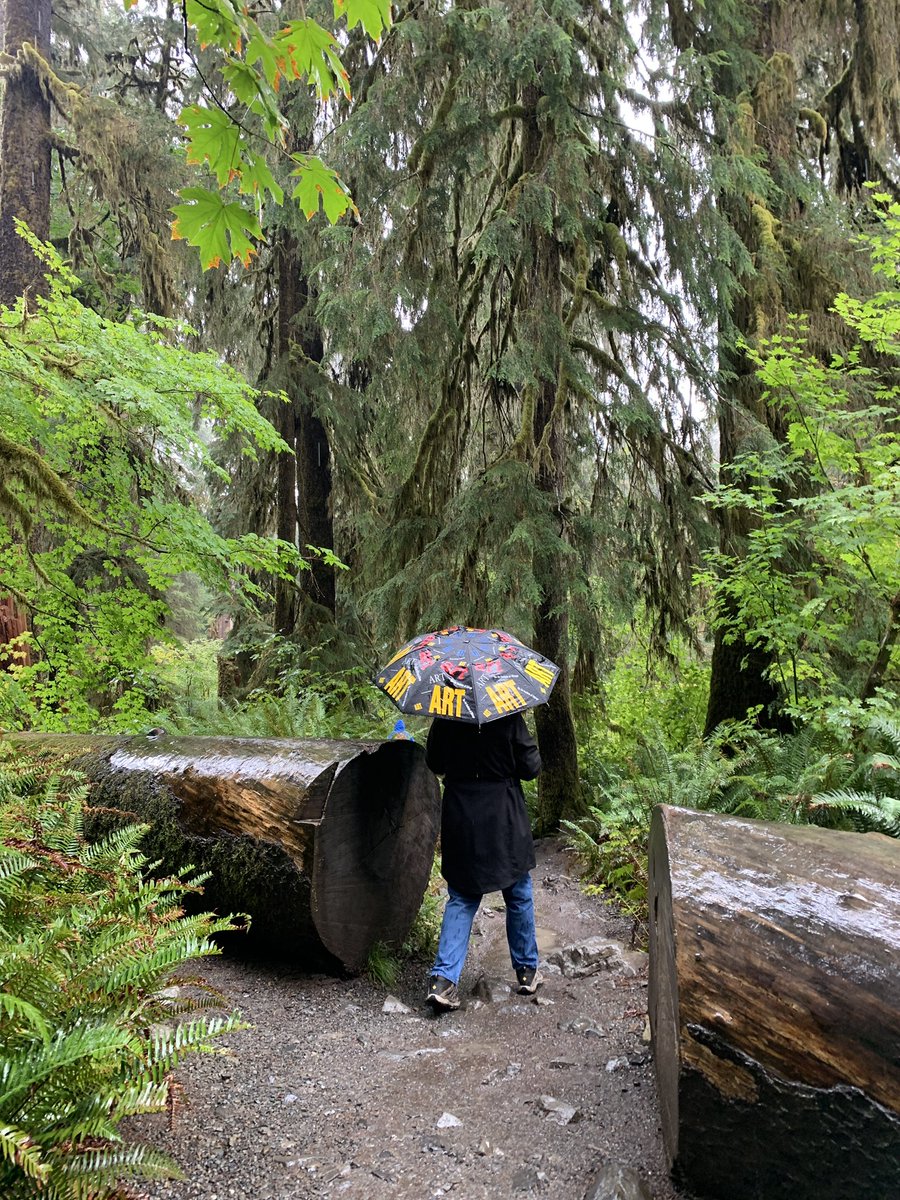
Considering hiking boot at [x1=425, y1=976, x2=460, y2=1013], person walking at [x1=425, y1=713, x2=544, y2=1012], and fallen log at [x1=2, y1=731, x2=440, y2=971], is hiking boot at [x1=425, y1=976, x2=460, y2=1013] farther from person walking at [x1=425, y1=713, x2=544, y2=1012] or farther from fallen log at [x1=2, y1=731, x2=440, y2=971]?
fallen log at [x1=2, y1=731, x2=440, y2=971]

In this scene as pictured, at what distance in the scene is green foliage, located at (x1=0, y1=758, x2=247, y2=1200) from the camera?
1965 mm

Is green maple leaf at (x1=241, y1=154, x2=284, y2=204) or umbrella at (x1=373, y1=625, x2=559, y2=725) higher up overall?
green maple leaf at (x1=241, y1=154, x2=284, y2=204)

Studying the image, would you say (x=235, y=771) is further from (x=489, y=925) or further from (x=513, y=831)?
(x=489, y=925)

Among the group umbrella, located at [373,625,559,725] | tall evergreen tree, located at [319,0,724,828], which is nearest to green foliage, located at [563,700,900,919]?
tall evergreen tree, located at [319,0,724,828]

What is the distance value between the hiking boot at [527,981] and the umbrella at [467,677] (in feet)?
5.27

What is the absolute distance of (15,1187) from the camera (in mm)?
1906

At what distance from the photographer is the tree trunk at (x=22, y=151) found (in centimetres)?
962

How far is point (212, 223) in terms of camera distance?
2.49 meters

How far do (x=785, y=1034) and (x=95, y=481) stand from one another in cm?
653

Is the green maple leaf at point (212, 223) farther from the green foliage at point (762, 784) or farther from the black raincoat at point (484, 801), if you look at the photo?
the green foliage at point (762, 784)

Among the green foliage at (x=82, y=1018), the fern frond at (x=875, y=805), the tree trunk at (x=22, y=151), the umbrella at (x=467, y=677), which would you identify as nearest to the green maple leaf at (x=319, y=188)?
the umbrella at (x=467, y=677)

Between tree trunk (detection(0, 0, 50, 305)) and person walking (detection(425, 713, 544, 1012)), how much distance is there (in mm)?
8867

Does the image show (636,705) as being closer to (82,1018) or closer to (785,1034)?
(785,1034)

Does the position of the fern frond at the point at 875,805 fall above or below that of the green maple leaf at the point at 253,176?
below
